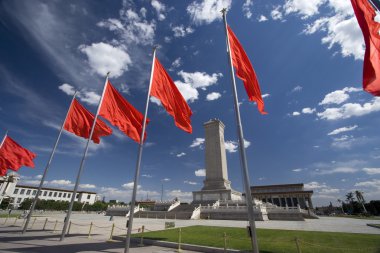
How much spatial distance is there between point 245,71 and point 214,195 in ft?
146

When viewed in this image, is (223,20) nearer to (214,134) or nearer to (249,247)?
(249,247)

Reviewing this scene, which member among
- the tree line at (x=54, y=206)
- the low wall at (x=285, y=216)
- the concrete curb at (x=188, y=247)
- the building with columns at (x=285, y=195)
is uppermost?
the building with columns at (x=285, y=195)

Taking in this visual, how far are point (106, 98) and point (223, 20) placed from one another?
31.2ft

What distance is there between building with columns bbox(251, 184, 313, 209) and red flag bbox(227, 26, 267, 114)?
8371 cm

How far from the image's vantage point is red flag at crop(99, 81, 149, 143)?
14.1m

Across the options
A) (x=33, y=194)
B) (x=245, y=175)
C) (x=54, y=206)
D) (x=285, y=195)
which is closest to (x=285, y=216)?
(x=245, y=175)

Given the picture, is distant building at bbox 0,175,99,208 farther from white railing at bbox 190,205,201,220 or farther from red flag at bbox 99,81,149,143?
red flag at bbox 99,81,149,143

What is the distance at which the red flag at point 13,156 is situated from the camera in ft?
63.3

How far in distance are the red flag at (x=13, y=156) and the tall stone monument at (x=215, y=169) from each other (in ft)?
129

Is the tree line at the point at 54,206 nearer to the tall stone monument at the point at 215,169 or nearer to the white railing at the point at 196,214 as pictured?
the tall stone monument at the point at 215,169

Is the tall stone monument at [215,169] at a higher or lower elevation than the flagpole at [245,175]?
higher

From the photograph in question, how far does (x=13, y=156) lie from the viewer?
777 inches

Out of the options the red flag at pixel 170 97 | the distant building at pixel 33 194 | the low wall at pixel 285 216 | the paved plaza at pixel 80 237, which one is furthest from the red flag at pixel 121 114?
the distant building at pixel 33 194

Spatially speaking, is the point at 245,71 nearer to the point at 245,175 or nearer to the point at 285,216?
the point at 245,175
